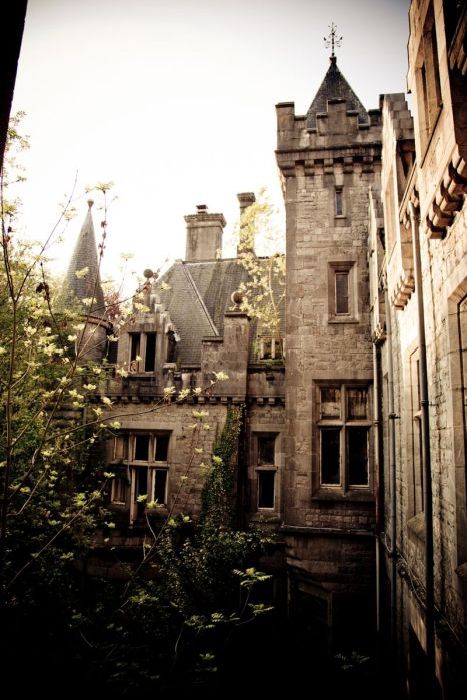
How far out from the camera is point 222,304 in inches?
528

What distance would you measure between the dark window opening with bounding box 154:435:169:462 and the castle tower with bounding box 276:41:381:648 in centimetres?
344

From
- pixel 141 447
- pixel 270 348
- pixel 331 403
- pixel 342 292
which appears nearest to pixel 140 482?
pixel 141 447

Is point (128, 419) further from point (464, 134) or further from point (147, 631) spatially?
point (464, 134)

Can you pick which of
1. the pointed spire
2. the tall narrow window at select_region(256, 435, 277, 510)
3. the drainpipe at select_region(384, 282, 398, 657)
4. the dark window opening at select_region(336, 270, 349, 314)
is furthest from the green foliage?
the pointed spire

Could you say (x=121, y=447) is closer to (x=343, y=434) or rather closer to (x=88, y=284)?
(x=88, y=284)

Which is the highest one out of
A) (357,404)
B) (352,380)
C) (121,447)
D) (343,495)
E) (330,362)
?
(330,362)

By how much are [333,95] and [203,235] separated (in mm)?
6461

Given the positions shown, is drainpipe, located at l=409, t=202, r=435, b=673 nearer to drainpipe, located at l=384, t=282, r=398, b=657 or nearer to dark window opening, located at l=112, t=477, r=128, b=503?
drainpipe, located at l=384, t=282, r=398, b=657

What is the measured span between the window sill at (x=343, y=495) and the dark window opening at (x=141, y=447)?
459 cm

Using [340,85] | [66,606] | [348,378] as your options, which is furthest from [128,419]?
[340,85]

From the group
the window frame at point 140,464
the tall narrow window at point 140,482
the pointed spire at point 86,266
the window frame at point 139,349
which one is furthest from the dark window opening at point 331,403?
the pointed spire at point 86,266

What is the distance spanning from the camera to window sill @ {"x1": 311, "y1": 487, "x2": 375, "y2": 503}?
8902 millimetres

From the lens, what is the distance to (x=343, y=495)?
29.6ft

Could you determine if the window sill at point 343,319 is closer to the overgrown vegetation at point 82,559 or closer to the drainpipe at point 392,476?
the drainpipe at point 392,476
